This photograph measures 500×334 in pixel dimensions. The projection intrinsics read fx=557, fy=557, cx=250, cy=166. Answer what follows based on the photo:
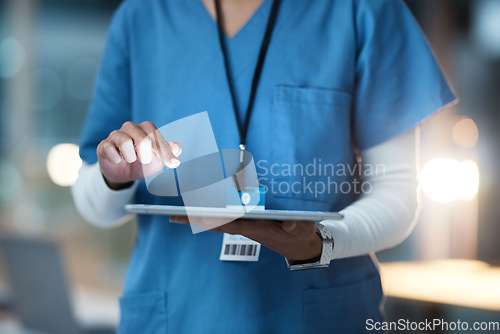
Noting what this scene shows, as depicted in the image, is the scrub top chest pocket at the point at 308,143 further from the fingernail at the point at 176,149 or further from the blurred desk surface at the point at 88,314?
the blurred desk surface at the point at 88,314

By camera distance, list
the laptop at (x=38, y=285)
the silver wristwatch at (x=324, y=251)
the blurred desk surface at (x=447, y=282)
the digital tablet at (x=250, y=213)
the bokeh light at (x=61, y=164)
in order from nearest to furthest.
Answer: the digital tablet at (x=250, y=213) → the silver wristwatch at (x=324, y=251) → the laptop at (x=38, y=285) → the blurred desk surface at (x=447, y=282) → the bokeh light at (x=61, y=164)

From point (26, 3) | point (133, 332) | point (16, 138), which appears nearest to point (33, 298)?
point (133, 332)

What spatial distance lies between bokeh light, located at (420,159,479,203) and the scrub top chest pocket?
162cm

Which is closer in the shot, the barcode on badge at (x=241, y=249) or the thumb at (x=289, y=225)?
the thumb at (x=289, y=225)

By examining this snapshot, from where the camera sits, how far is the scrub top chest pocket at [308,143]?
68 cm

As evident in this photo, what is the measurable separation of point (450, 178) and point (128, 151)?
1992mm

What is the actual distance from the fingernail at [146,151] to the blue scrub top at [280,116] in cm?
12

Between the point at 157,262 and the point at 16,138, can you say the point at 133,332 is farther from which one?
the point at 16,138

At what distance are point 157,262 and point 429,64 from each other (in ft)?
1.51

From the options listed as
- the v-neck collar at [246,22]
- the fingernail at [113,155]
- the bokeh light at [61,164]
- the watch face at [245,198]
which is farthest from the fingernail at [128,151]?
the bokeh light at [61,164]

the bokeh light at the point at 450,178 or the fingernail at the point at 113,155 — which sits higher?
the fingernail at the point at 113,155

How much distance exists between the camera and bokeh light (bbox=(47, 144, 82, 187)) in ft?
11.9

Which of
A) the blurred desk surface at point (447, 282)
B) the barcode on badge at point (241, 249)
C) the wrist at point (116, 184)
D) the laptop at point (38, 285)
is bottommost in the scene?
the blurred desk surface at point (447, 282)

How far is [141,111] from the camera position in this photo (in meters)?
0.76
